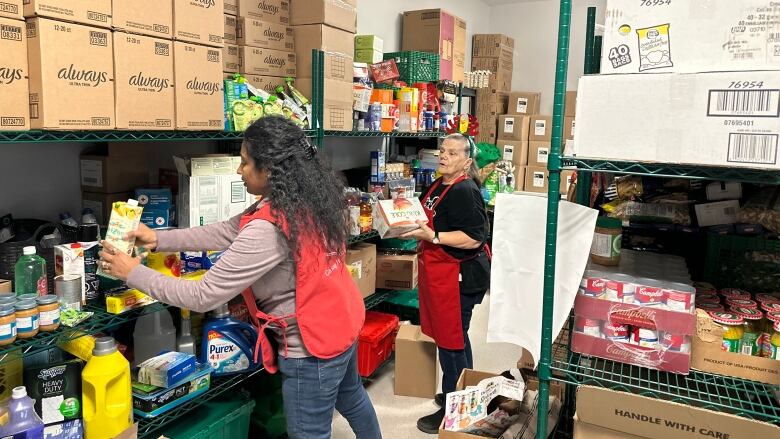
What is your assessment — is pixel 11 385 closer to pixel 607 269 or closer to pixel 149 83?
pixel 149 83

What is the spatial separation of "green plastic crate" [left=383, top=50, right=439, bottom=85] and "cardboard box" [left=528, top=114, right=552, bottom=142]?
8.23 ft

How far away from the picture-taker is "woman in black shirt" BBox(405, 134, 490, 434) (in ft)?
9.55

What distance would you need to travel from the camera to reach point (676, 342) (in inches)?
63.6

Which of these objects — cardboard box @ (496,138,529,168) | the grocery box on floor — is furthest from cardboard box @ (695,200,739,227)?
cardboard box @ (496,138,529,168)

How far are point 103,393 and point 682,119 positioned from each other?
1.98 m

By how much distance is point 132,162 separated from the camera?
247cm

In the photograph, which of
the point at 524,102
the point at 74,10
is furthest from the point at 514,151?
the point at 74,10

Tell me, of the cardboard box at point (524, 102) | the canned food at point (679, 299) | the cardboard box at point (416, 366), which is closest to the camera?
the canned food at point (679, 299)

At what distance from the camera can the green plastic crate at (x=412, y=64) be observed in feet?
13.7

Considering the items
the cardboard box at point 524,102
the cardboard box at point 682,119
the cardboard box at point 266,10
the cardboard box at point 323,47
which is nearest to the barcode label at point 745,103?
the cardboard box at point 682,119

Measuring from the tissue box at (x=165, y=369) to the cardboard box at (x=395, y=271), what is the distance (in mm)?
1745

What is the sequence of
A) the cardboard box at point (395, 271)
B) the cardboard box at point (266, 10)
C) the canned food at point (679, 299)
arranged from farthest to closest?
the cardboard box at point (395, 271)
the cardboard box at point (266, 10)
the canned food at point (679, 299)

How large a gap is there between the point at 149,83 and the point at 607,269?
5.61 feet

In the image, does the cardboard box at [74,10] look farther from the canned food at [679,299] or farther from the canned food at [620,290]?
the canned food at [679,299]
